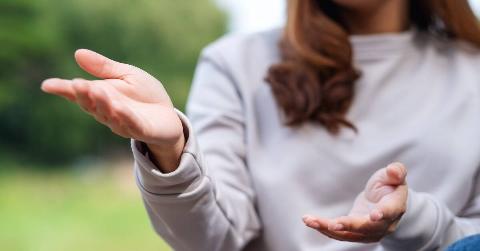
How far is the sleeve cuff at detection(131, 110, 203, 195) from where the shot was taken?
1.97 ft

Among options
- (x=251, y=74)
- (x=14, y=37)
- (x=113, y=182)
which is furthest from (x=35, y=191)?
(x=251, y=74)

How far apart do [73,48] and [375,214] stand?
3999 millimetres

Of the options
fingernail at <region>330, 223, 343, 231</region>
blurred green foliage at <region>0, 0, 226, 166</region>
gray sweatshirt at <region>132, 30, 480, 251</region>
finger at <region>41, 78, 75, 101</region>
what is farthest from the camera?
blurred green foliage at <region>0, 0, 226, 166</region>

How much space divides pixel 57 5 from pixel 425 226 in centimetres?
462

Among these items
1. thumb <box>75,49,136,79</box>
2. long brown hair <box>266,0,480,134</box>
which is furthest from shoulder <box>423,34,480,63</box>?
thumb <box>75,49,136,79</box>

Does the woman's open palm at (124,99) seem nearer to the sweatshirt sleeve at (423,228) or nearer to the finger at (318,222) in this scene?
the finger at (318,222)

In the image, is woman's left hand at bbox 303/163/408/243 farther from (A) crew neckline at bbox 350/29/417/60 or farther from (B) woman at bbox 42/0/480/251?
(A) crew neckline at bbox 350/29/417/60

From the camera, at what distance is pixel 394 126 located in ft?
2.73

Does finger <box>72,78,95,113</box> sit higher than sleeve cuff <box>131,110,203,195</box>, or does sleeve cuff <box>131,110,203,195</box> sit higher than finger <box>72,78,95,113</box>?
finger <box>72,78,95,113</box>

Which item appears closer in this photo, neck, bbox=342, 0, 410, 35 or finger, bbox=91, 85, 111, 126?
finger, bbox=91, 85, 111, 126

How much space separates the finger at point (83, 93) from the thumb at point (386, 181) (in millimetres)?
246

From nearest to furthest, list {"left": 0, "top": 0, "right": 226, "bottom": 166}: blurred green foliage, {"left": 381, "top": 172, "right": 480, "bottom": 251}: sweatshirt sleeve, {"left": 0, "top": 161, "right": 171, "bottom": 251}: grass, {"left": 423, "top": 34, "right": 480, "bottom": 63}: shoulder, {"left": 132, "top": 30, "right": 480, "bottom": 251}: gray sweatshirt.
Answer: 1. {"left": 381, "top": 172, "right": 480, "bottom": 251}: sweatshirt sleeve
2. {"left": 132, "top": 30, "right": 480, "bottom": 251}: gray sweatshirt
3. {"left": 423, "top": 34, "right": 480, "bottom": 63}: shoulder
4. {"left": 0, "top": 161, "right": 171, "bottom": 251}: grass
5. {"left": 0, "top": 0, "right": 226, "bottom": 166}: blurred green foliage

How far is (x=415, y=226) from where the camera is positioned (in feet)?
2.20

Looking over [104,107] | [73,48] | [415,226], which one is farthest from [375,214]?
[73,48]
